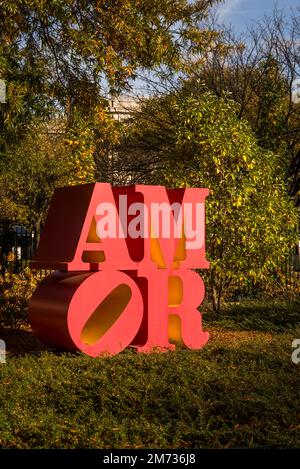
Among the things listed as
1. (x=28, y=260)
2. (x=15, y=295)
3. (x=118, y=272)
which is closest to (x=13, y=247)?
(x=28, y=260)

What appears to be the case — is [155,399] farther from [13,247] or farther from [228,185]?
[13,247]

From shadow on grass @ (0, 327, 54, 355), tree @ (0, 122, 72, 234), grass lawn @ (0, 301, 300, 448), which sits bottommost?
shadow on grass @ (0, 327, 54, 355)

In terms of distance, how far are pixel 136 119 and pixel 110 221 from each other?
10137 millimetres

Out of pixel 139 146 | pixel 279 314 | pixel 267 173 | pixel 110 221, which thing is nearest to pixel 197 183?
pixel 267 173

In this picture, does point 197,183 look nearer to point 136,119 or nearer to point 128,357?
point 128,357

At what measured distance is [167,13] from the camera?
11.6 m

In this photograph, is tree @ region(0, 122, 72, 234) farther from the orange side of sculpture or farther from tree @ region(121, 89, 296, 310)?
the orange side of sculpture

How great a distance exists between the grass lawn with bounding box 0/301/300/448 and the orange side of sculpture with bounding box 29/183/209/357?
39 cm

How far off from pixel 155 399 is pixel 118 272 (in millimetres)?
2669

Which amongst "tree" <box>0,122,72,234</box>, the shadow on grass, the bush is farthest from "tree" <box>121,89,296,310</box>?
"tree" <box>0,122,72,234</box>

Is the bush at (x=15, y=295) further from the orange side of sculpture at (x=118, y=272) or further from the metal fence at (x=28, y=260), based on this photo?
the orange side of sculpture at (x=118, y=272)

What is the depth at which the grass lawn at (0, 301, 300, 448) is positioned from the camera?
528cm

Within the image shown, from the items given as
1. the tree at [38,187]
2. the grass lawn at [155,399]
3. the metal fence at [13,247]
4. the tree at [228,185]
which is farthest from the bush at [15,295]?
the tree at [38,187]

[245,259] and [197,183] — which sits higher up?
[197,183]
